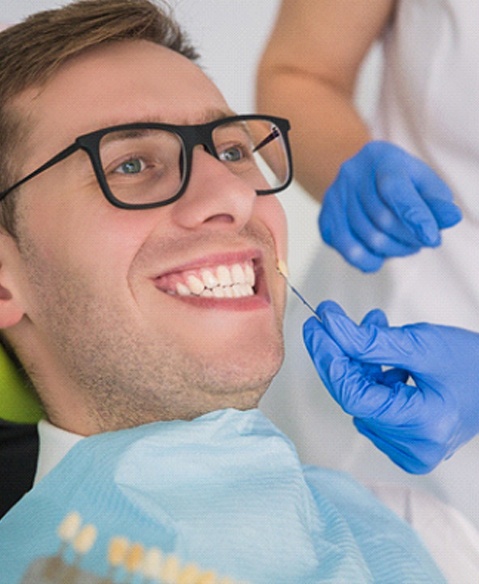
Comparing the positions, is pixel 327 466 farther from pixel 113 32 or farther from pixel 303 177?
pixel 113 32

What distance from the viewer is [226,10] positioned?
2127 mm

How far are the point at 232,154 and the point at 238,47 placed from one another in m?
0.66

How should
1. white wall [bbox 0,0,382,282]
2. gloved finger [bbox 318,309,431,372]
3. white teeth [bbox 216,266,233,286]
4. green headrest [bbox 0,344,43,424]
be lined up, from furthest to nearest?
white wall [bbox 0,0,382,282]
green headrest [bbox 0,344,43,424]
white teeth [bbox 216,266,233,286]
gloved finger [bbox 318,309,431,372]

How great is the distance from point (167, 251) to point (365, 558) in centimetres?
53

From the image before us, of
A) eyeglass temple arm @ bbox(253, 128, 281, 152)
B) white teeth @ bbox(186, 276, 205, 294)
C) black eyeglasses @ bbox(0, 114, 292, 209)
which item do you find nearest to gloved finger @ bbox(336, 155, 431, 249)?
eyeglass temple arm @ bbox(253, 128, 281, 152)

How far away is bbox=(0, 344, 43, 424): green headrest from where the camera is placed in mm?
1528

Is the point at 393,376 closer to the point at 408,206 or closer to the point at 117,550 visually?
the point at 408,206

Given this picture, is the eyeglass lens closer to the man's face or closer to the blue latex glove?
the man's face

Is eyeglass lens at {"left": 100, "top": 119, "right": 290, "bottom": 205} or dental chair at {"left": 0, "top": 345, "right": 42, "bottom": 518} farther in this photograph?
dental chair at {"left": 0, "top": 345, "right": 42, "bottom": 518}

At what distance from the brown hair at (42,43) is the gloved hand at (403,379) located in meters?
0.50

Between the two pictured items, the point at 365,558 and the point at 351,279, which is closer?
the point at 365,558

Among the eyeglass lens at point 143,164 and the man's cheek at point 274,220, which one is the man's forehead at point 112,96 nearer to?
the eyeglass lens at point 143,164

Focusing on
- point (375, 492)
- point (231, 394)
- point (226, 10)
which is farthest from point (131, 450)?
point (226, 10)

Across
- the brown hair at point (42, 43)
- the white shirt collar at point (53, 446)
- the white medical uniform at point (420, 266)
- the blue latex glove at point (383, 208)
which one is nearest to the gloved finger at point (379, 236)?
the blue latex glove at point (383, 208)
